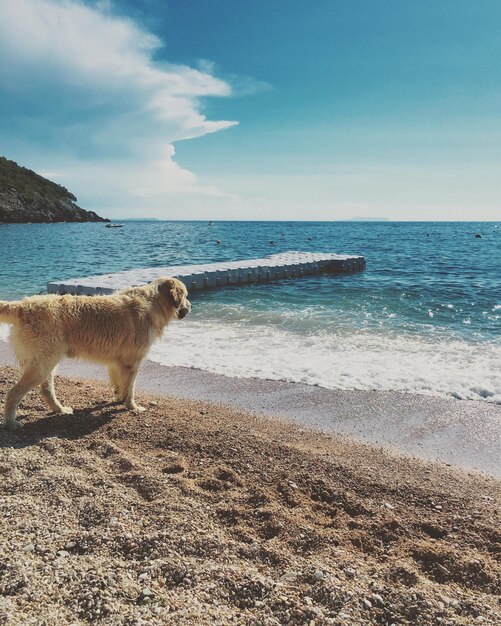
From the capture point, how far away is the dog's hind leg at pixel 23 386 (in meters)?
5.01

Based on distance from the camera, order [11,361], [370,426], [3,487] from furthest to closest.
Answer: [11,361], [370,426], [3,487]

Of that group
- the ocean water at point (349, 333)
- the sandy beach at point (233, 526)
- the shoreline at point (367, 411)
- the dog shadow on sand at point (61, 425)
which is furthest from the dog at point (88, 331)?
the ocean water at point (349, 333)

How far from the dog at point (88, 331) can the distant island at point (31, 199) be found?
112 m

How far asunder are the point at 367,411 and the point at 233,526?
3.85m

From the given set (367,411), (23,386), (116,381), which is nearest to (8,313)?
(23,386)

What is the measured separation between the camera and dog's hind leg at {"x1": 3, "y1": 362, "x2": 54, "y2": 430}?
16.4ft

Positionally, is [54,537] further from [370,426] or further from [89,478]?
[370,426]

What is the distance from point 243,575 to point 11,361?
25.6 feet

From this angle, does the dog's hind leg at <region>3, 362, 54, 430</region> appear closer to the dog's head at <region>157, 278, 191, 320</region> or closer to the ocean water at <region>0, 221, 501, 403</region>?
the dog's head at <region>157, 278, 191, 320</region>

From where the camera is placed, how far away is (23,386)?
5039 mm

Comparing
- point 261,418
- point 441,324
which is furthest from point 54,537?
point 441,324

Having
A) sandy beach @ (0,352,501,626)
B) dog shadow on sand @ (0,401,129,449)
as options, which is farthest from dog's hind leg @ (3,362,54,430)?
sandy beach @ (0,352,501,626)

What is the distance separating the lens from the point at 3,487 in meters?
3.75

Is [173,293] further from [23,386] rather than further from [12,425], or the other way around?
[12,425]
